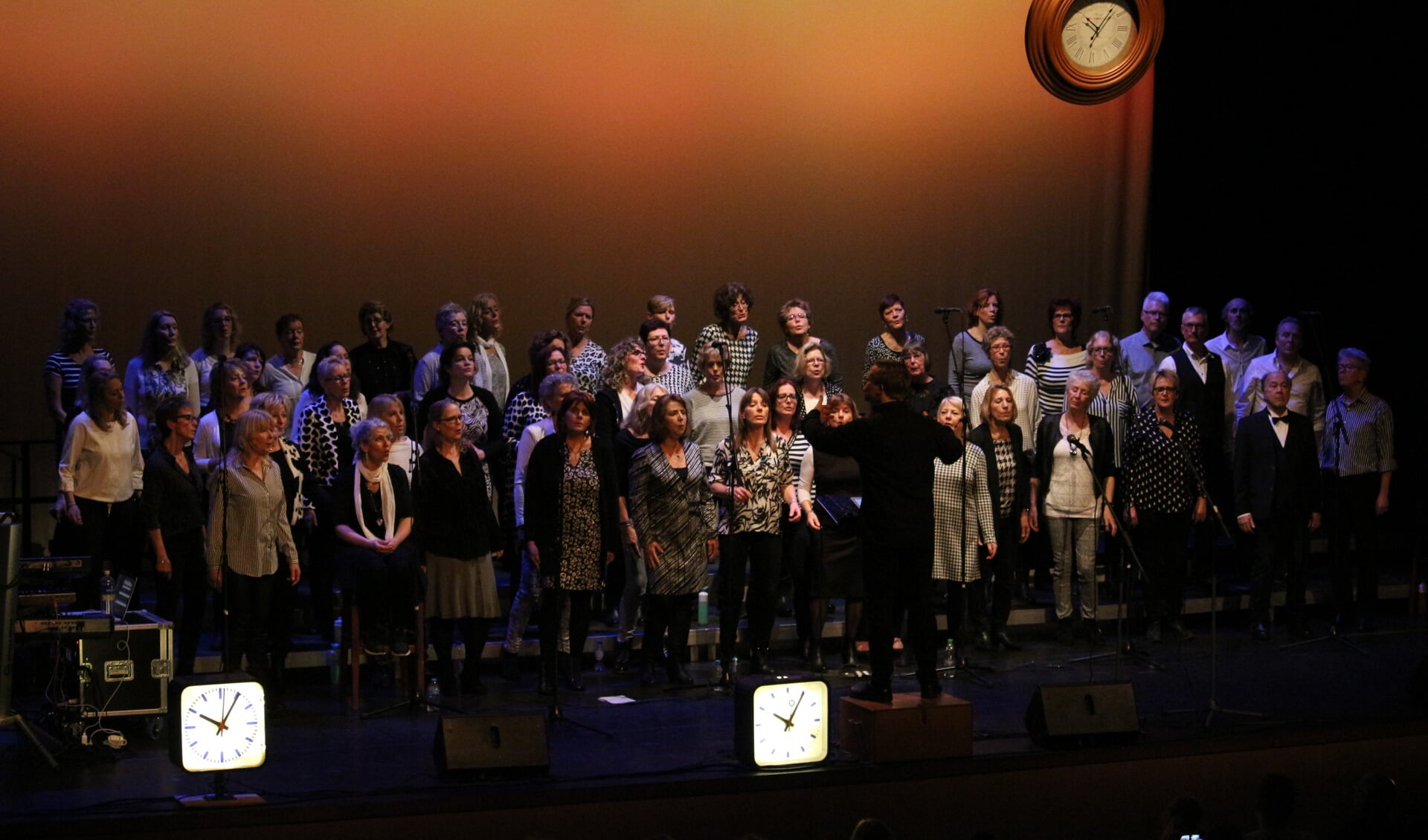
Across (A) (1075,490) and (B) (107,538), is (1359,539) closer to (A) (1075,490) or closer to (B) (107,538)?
(A) (1075,490)

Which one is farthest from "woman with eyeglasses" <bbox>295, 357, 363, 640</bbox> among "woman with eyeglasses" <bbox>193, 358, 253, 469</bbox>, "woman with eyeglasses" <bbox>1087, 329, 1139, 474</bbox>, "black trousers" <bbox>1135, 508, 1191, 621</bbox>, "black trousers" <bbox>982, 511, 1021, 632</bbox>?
"black trousers" <bbox>1135, 508, 1191, 621</bbox>

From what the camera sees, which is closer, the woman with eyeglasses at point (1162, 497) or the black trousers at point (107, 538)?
the black trousers at point (107, 538)

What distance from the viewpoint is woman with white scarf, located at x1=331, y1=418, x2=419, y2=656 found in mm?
6273

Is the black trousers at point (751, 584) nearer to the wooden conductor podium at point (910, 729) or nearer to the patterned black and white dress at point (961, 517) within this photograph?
the patterned black and white dress at point (961, 517)

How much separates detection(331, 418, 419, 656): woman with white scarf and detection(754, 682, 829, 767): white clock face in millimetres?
Answer: 1731

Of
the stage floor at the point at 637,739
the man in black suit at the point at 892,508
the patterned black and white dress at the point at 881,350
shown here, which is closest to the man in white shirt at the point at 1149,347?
the patterned black and white dress at the point at 881,350

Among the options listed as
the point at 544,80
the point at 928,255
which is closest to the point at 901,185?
the point at 928,255

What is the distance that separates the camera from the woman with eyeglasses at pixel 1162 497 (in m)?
7.44

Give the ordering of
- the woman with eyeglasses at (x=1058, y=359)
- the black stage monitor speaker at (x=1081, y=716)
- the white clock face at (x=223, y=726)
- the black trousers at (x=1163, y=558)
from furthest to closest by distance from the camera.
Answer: the woman with eyeglasses at (x=1058, y=359)
the black trousers at (x=1163, y=558)
the black stage monitor speaker at (x=1081, y=716)
the white clock face at (x=223, y=726)

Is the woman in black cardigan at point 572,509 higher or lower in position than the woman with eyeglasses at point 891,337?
lower

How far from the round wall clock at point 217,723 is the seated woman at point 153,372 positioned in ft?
7.31

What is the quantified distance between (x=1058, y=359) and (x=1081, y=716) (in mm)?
2969

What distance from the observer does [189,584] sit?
628 cm

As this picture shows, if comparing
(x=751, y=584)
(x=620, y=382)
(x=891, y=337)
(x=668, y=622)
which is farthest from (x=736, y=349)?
(x=668, y=622)
